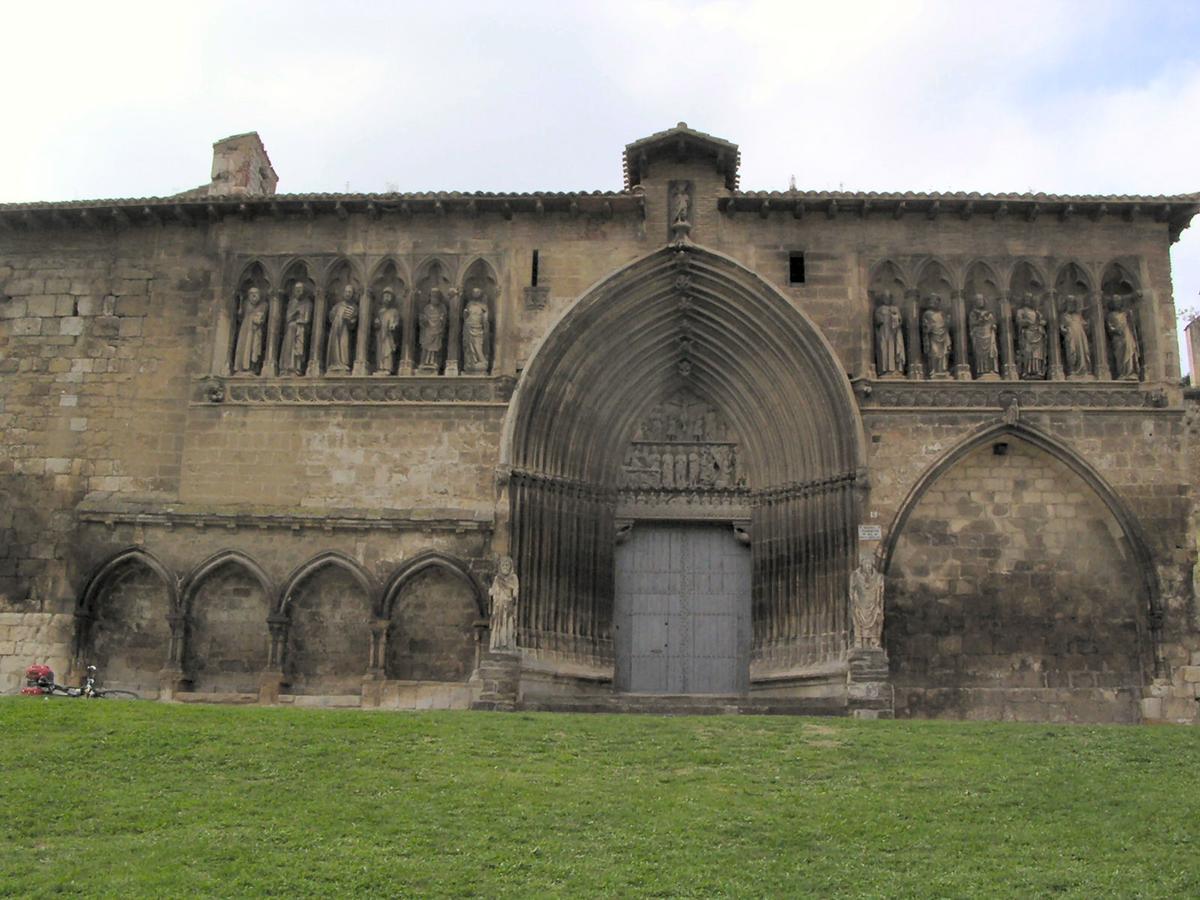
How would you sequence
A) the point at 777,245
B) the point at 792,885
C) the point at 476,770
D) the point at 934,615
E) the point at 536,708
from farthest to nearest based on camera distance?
1. the point at 777,245
2. the point at 934,615
3. the point at 536,708
4. the point at 476,770
5. the point at 792,885

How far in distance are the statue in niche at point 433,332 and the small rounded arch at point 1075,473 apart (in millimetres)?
6665

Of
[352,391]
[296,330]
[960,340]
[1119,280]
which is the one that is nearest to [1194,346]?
[1119,280]

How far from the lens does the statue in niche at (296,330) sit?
19.9 m

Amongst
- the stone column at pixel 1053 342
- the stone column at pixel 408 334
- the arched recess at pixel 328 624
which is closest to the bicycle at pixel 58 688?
the arched recess at pixel 328 624

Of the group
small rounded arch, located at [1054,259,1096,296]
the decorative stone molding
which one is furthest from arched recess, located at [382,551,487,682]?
small rounded arch, located at [1054,259,1096,296]

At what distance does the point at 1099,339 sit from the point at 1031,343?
0.96 m

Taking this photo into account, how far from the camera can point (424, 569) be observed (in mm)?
18938

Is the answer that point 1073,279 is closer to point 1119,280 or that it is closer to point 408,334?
point 1119,280

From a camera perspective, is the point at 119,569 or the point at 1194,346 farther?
the point at 1194,346

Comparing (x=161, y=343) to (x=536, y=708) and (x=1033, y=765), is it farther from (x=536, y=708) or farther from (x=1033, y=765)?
(x=1033, y=765)

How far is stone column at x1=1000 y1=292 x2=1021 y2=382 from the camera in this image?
19344 mm

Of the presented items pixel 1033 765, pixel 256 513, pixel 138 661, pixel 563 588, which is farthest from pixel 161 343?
pixel 1033 765

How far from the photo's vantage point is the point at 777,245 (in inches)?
782

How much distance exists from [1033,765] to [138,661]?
1196 centimetres
